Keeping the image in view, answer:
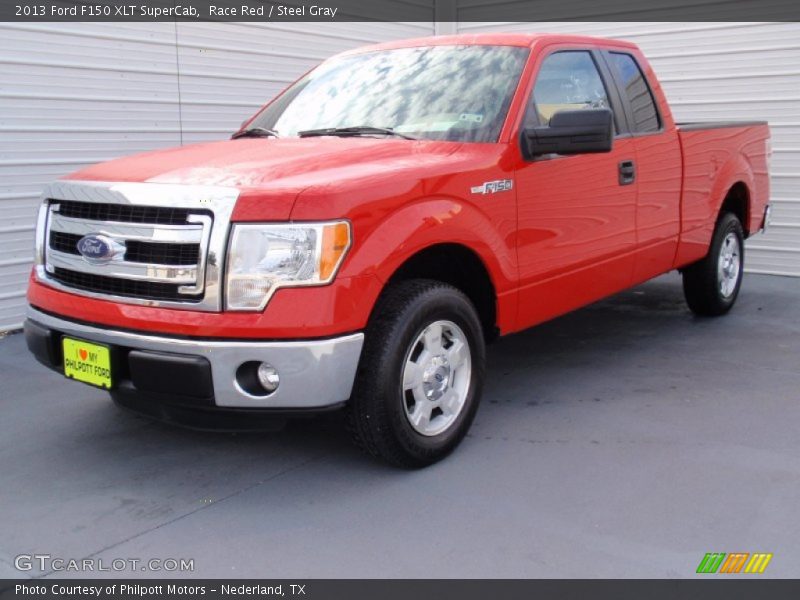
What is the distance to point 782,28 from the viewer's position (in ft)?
26.5

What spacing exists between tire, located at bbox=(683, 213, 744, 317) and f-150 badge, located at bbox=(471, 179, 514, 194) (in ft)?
8.97

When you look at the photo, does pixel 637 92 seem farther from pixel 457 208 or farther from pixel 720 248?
pixel 457 208

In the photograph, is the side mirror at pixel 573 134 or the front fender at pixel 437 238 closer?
the front fender at pixel 437 238

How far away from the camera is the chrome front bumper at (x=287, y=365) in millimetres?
3326

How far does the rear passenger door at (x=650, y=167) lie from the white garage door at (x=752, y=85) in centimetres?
310

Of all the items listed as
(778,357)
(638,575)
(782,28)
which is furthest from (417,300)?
(782,28)

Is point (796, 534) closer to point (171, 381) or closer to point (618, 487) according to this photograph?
point (618, 487)

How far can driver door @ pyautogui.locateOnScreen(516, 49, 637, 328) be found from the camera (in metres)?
4.41

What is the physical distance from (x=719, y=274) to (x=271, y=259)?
425cm

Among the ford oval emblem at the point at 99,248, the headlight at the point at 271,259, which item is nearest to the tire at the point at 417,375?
the headlight at the point at 271,259

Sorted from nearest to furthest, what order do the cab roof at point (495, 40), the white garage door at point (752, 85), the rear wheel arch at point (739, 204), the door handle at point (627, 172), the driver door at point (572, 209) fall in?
1. the driver door at point (572, 209)
2. the cab roof at point (495, 40)
3. the door handle at point (627, 172)
4. the rear wheel arch at point (739, 204)
5. the white garage door at point (752, 85)

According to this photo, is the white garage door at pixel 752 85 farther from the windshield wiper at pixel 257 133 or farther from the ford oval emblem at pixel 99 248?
the ford oval emblem at pixel 99 248
